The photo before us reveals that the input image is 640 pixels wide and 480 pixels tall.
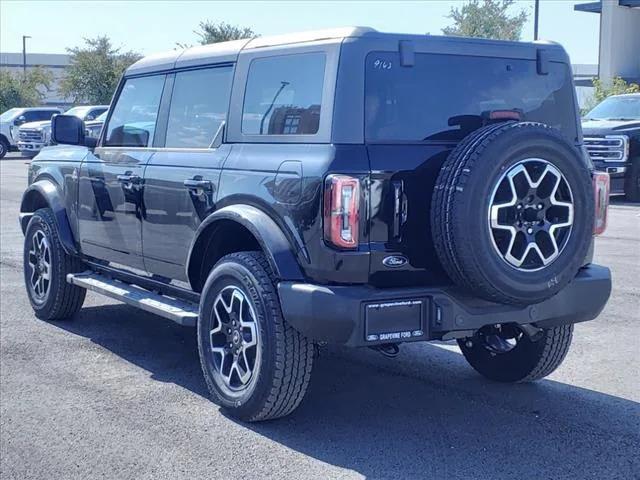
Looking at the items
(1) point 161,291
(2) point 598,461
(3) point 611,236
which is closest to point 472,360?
(2) point 598,461

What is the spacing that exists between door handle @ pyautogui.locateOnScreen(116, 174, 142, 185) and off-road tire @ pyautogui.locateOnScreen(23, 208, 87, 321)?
1166mm

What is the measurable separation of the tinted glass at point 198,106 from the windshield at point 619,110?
13382 mm

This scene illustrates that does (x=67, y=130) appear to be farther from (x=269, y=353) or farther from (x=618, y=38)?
(x=618, y=38)

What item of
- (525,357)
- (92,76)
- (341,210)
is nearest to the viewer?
(341,210)

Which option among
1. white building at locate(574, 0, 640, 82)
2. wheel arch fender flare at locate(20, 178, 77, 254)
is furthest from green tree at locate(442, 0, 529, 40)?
wheel arch fender flare at locate(20, 178, 77, 254)

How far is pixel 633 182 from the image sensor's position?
17312mm

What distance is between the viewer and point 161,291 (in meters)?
6.48

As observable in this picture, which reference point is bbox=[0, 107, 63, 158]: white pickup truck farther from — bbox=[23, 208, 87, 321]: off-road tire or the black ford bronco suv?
the black ford bronco suv

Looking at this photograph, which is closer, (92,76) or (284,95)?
(284,95)

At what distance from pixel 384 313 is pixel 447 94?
48.9 inches

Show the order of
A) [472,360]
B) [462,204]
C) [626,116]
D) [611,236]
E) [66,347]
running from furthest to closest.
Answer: [626,116]
[611,236]
[66,347]
[472,360]
[462,204]

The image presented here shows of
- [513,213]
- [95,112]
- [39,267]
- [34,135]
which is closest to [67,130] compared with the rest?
[39,267]

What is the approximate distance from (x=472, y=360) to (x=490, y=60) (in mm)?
1992

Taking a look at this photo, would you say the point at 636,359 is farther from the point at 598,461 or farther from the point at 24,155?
the point at 24,155
